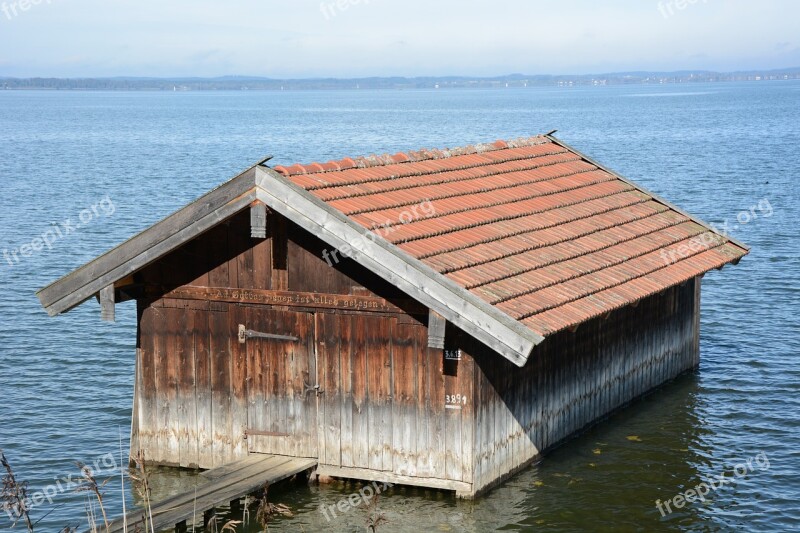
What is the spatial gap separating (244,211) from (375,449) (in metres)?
3.30

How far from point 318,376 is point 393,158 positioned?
3654 mm

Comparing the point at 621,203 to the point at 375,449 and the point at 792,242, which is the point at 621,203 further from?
the point at 792,242

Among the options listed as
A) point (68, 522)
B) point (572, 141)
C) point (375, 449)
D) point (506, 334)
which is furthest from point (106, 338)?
point (572, 141)

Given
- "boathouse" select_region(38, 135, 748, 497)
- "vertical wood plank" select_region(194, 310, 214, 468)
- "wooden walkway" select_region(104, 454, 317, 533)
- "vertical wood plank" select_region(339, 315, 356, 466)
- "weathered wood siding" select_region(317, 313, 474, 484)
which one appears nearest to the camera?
"wooden walkway" select_region(104, 454, 317, 533)

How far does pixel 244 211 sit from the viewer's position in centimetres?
1371

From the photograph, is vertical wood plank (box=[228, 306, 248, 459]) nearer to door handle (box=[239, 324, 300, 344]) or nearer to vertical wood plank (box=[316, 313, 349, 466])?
door handle (box=[239, 324, 300, 344])

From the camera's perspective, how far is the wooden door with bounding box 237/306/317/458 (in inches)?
552

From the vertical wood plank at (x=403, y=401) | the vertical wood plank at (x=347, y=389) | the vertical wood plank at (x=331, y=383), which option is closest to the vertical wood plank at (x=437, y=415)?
the vertical wood plank at (x=403, y=401)

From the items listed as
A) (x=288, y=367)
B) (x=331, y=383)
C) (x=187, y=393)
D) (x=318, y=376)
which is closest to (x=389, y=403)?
(x=331, y=383)

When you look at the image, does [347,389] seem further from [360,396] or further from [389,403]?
[389,403]

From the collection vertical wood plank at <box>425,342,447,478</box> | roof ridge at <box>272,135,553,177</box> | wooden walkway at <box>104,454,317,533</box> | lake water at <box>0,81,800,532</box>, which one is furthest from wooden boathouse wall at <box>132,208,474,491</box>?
roof ridge at <box>272,135,553,177</box>

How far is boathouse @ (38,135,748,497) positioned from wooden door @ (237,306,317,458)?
0.07 ft

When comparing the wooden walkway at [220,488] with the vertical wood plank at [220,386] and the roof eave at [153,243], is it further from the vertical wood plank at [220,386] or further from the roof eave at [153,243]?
the roof eave at [153,243]

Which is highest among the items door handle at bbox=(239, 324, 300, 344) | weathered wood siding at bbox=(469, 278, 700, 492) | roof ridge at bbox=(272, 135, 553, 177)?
roof ridge at bbox=(272, 135, 553, 177)
